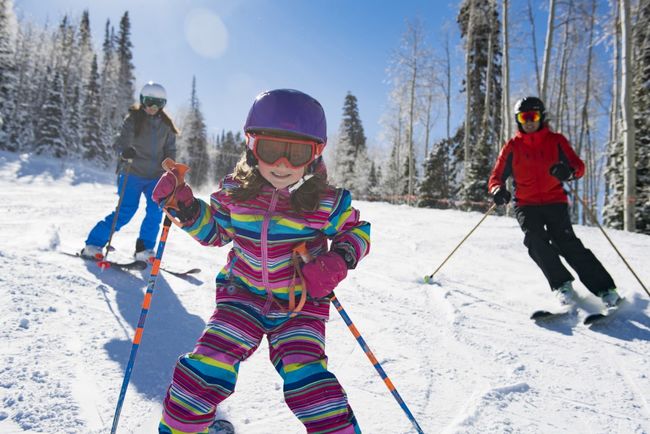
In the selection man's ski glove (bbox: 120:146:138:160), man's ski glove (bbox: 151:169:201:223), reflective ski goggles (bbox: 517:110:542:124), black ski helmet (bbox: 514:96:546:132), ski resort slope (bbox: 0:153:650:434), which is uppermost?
black ski helmet (bbox: 514:96:546:132)

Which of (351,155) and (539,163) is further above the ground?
(351,155)

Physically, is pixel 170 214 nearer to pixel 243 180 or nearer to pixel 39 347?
pixel 243 180

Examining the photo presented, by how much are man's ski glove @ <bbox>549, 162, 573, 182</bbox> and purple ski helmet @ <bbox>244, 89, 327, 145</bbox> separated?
290 cm

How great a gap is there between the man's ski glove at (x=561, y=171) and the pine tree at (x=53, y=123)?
39.7m

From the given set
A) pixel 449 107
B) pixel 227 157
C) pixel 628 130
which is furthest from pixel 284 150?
pixel 227 157

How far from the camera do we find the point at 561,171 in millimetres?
3783

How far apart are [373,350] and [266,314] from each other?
1275 mm

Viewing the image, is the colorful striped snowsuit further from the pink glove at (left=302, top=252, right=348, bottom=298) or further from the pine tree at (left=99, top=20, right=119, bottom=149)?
the pine tree at (left=99, top=20, right=119, bottom=149)

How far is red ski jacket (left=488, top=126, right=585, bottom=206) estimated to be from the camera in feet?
13.1

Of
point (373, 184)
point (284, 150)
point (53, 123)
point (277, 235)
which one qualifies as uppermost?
point (53, 123)

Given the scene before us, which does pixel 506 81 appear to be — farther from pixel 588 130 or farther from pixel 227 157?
pixel 227 157

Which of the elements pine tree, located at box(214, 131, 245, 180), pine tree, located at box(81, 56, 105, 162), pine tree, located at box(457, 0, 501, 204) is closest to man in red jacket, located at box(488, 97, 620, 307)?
pine tree, located at box(457, 0, 501, 204)

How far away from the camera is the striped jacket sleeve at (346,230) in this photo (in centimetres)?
193

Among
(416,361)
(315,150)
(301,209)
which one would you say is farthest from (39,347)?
(416,361)
